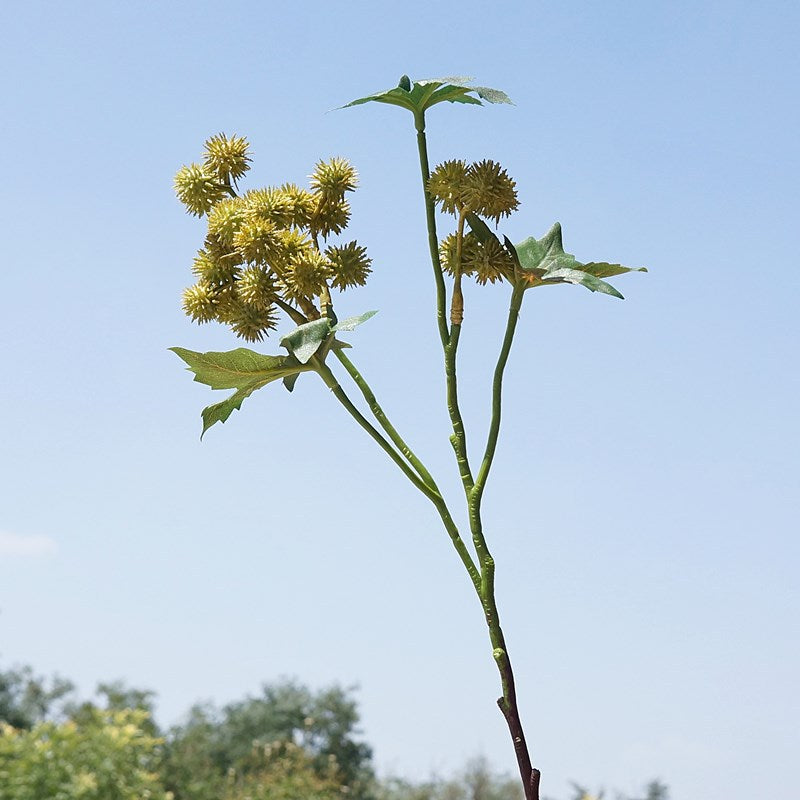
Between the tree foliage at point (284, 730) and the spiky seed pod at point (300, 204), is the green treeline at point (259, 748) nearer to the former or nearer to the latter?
the tree foliage at point (284, 730)

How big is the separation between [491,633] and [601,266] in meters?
0.60

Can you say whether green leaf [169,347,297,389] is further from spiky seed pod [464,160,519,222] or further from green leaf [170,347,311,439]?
spiky seed pod [464,160,519,222]

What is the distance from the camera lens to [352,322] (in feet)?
4.99

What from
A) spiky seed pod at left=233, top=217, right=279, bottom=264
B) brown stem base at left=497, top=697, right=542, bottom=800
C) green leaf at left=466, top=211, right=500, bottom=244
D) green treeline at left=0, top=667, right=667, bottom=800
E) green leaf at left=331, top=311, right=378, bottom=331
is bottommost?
brown stem base at left=497, top=697, right=542, bottom=800

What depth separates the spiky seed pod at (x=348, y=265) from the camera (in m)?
1.63

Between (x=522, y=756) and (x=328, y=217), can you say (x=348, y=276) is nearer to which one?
(x=328, y=217)

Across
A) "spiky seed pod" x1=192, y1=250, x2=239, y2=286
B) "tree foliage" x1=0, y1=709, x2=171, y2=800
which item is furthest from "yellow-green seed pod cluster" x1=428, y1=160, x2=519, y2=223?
"tree foliage" x1=0, y1=709, x2=171, y2=800

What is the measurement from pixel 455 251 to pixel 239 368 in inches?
15.1

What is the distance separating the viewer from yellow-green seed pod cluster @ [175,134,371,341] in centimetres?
159

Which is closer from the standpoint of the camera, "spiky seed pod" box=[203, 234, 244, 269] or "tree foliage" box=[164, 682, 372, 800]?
"spiky seed pod" box=[203, 234, 244, 269]

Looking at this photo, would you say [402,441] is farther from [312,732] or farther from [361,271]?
[312,732]

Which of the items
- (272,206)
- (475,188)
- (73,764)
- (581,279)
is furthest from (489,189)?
(73,764)

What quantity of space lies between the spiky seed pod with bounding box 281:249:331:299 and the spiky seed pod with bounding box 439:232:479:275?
0.19 metres

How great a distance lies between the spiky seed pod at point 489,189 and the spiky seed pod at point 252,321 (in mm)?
346
